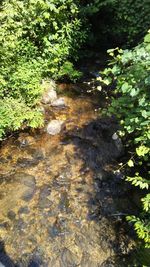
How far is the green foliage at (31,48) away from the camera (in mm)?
8250

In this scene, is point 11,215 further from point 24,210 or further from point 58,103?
point 58,103

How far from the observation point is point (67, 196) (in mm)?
7066

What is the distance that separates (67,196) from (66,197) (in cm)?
3

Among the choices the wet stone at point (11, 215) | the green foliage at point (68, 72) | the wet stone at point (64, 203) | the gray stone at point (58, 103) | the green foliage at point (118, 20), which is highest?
the green foliage at point (118, 20)

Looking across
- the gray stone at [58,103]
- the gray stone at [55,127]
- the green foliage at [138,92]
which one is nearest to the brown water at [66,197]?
the gray stone at [55,127]

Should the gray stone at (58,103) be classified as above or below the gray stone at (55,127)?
above

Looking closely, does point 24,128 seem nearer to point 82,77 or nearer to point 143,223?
point 82,77

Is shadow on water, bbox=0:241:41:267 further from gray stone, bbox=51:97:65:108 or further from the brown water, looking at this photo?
gray stone, bbox=51:97:65:108

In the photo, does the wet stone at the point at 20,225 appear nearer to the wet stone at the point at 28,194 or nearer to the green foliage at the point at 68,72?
the wet stone at the point at 28,194

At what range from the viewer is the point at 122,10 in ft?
36.1

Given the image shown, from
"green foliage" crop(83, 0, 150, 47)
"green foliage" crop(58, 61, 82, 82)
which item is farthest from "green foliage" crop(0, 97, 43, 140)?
"green foliage" crop(83, 0, 150, 47)

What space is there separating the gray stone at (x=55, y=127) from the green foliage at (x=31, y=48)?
0.47m

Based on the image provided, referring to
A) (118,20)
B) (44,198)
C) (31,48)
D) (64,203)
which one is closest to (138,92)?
(64,203)

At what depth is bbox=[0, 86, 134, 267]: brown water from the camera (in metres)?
5.96
